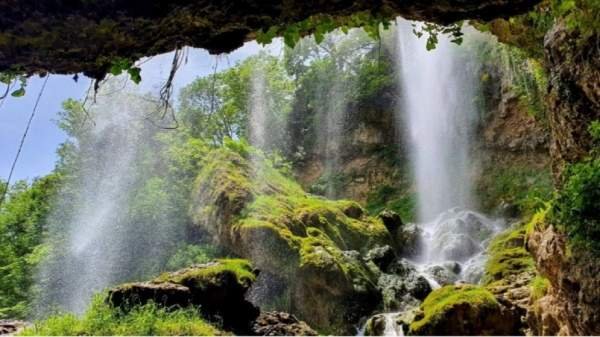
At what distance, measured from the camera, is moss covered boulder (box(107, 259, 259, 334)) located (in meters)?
8.59

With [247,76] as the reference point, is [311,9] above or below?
below

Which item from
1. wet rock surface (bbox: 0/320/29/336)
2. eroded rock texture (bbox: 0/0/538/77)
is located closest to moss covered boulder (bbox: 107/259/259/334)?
wet rock surface (bbox: 0/320/29/336)

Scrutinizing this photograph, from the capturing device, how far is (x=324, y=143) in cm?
2706

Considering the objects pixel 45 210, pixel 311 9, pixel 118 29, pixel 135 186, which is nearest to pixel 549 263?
pixel 311 9

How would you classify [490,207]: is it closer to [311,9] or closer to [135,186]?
[135,186]

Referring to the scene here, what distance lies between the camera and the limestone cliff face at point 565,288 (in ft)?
15.5

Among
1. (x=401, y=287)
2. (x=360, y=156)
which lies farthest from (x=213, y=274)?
(x=360, y=156)

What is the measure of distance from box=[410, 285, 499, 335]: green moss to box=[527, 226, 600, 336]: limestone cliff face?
1059mm

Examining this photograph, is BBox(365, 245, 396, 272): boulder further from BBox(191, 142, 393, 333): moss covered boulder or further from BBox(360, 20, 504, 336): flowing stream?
BBox(360, 20, 504, 336): flowing stream

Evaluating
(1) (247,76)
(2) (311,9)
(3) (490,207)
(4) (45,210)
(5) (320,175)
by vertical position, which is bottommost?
(2) (311,9)

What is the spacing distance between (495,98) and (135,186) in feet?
51.5

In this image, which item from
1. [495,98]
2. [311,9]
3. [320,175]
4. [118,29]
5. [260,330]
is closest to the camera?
[118,29]

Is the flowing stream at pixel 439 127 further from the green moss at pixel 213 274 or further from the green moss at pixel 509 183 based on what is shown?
the green moss at pixel 213 274

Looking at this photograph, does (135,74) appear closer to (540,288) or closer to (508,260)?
(540,288)
